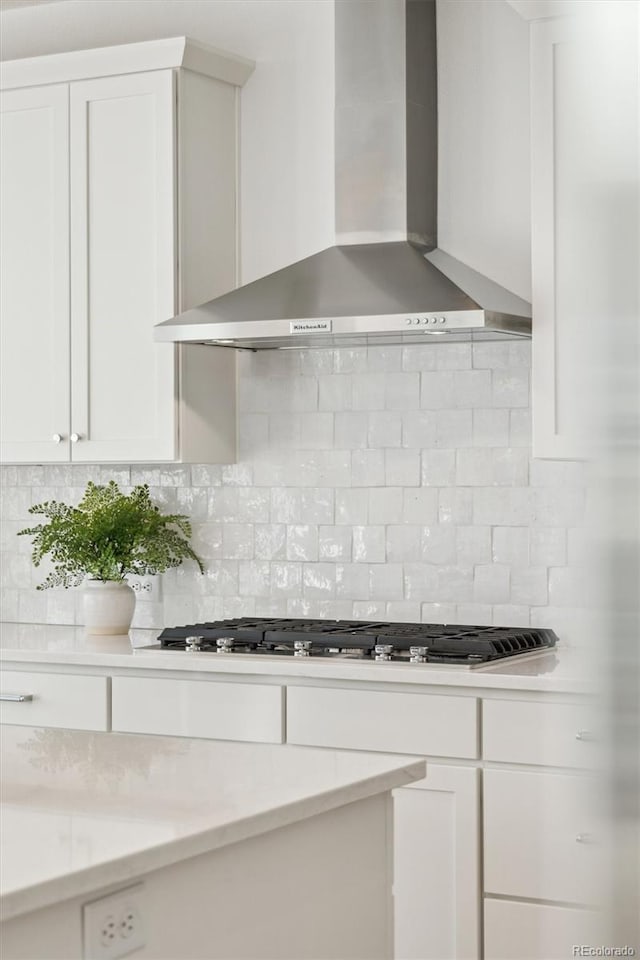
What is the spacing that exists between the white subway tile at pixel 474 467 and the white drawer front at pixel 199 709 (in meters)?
0.92

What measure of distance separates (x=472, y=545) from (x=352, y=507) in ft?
1.37

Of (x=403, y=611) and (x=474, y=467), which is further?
(x=403, y=611)

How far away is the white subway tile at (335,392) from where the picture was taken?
13.0ft

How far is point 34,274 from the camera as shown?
4.07 meters

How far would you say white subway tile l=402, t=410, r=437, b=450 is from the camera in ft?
12.6

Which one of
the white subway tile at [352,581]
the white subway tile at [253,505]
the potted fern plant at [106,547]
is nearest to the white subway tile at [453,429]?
the white subway tile at [352,581]

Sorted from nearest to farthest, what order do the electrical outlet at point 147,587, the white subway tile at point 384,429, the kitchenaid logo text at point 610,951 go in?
the kitchenaid logo text at point 610,951 → the white subway tile at point 384,429 → the electrical outlet at point 147,587

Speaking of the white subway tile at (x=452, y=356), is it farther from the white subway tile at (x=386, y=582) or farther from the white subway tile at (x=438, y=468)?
the white subway tile at (x=386, y=582)

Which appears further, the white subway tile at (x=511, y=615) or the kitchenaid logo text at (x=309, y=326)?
the white subway tile at (x=511, y=615)

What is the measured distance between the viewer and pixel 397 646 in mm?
3352

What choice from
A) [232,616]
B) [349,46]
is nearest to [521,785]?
[232,616]

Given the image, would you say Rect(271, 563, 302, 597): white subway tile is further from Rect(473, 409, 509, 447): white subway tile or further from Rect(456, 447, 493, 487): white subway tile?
Rect(473, 409, 509, 447): white subway tile

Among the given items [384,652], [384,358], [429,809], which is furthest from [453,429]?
[429,809]

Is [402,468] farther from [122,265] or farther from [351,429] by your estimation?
[122,265]
